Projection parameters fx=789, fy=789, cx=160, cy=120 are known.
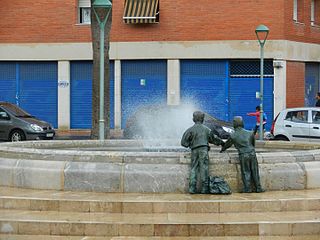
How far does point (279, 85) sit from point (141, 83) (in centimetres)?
584

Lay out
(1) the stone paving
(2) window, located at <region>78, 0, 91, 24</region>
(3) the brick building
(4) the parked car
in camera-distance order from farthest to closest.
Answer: (2) window, located at <region>78, 0, 91, 24</region> → (3) the brick building → (4) the parked car → (1) the stone paving

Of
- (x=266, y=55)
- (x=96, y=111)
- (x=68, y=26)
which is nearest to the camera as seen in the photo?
(x=96, y=111)

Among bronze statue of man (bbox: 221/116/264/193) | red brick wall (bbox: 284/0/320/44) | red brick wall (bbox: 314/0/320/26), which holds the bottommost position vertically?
bronze statue of man (bbox: 221/116/264/193)

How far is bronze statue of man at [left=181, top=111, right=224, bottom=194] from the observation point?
1113cm

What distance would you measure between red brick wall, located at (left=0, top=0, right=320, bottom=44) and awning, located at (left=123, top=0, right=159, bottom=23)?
0.32m

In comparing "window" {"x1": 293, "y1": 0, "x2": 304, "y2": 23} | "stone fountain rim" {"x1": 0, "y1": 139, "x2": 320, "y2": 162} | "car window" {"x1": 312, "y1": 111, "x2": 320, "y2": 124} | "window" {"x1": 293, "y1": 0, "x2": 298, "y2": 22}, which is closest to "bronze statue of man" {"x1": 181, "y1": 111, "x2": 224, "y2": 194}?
"stone fountain rim" {"x1": 0, "y1": 139, "x2": 320, "y2": 162}

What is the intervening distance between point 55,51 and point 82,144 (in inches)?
755

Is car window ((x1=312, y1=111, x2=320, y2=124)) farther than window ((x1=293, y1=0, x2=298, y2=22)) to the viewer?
No

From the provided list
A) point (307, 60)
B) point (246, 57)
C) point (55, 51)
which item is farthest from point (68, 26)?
point (307, 60)

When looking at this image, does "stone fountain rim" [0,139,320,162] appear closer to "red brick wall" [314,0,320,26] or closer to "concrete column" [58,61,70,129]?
"concrete column" [58,61,70,129]

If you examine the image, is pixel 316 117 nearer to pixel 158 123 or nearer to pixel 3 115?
pixel 158 123

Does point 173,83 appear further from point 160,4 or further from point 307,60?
point 307,60

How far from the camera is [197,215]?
401 inches

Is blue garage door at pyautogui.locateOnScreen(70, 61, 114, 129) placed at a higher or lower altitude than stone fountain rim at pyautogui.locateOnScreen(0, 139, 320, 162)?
higher
